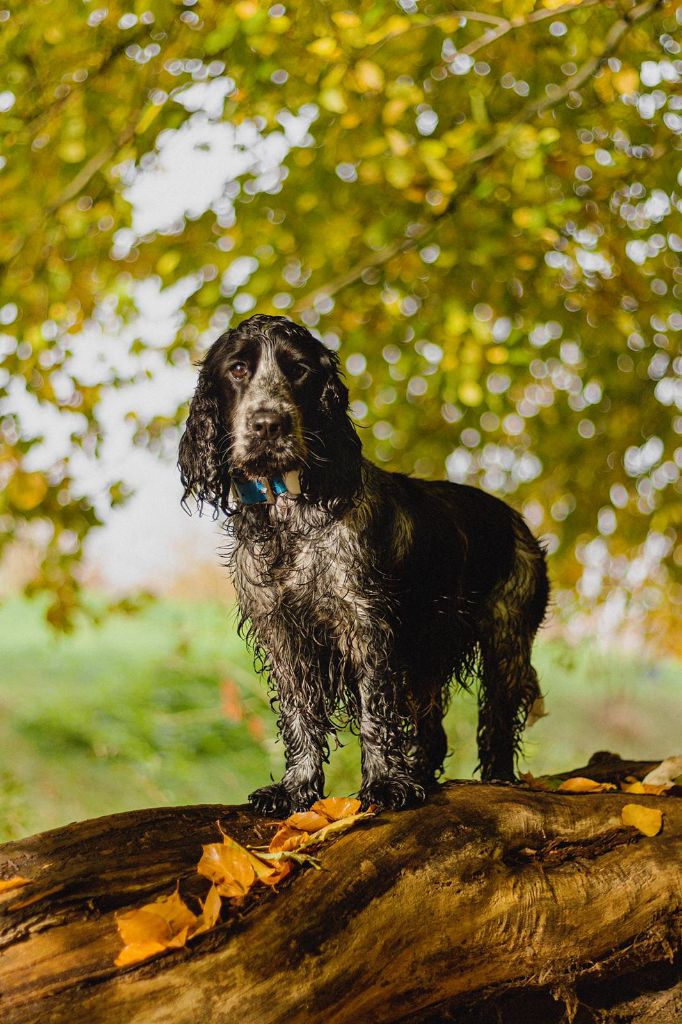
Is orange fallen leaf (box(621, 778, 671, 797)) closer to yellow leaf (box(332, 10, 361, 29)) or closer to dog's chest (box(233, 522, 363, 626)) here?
dog's chest (box(233, 522, 363, 626))

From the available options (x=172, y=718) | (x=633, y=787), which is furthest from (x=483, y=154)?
(x=172, y=718)

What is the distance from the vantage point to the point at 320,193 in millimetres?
7066

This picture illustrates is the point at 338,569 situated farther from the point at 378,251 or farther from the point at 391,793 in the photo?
the point at 378,251

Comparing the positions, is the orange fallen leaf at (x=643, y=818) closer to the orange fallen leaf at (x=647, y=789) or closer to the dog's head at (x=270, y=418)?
the orange fallen leaf at (x=647, y=789)

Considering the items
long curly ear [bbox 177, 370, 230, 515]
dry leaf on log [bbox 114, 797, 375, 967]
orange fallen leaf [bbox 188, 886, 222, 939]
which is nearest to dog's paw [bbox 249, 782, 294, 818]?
dry leaf on log [bbox 114, 797, 375, 967]

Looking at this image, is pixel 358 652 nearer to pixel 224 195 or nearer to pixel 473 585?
pixel 473 585

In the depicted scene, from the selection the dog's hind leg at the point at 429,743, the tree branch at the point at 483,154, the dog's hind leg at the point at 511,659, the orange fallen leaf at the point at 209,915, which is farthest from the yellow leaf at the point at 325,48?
the orange fallen leaf at the point at 209,915

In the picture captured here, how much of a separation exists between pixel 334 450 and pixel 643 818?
2.09m

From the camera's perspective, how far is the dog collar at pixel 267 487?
2.74 meters

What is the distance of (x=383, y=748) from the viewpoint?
122 inches

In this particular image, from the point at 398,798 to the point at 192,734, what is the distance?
21.9 ft

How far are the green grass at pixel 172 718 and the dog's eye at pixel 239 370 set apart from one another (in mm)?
4716

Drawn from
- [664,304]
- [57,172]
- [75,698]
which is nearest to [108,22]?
[57,172]

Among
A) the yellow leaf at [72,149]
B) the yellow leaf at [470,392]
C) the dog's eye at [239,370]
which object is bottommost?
the dog's eye at [239,370]
